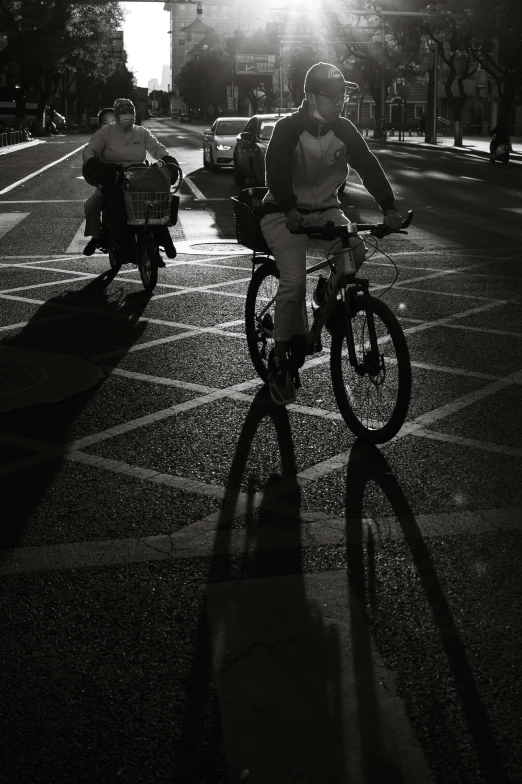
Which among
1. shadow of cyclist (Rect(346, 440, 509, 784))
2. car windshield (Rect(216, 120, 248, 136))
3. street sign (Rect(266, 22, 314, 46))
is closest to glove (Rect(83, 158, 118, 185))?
shadow of cyclist (Rect(346, 440, 509, 784))

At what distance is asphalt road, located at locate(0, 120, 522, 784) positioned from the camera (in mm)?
2781

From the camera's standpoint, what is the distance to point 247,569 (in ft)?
12.8

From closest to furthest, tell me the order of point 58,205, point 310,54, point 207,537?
point 207,537, point 58,205, point 310,54

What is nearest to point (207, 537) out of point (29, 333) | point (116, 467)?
point (116, 467)

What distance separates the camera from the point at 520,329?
8.45m

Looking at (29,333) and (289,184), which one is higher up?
(289,184)

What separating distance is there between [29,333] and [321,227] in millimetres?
3650

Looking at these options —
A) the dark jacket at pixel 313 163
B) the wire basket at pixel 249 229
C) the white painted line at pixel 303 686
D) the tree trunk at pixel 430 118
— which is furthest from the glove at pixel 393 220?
the tree trunk at pixel 430 118

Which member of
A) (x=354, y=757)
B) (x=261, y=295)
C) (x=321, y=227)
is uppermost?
(x=321, y=227)

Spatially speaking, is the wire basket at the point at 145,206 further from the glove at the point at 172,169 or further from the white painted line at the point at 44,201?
the white painted line at the point at 44,201

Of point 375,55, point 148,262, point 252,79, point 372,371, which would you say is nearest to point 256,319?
point 372,371

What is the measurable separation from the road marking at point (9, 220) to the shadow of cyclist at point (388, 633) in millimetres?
11553

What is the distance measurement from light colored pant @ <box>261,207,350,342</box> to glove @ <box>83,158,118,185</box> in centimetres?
475

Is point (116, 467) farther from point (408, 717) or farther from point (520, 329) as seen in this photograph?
point (520, 329)
